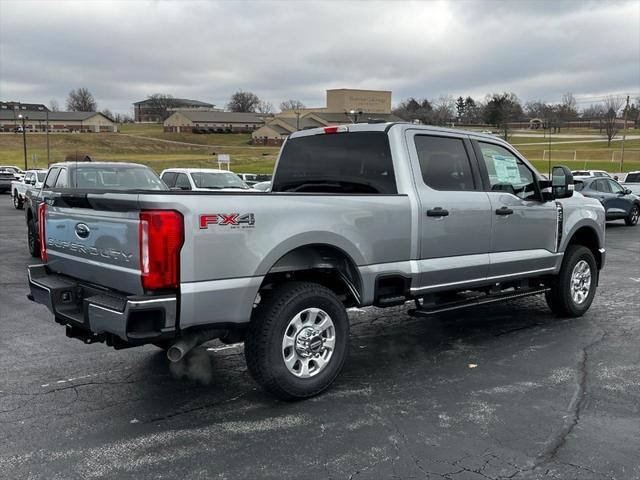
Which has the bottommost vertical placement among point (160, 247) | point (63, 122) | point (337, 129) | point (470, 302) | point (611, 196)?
point (470, 302)

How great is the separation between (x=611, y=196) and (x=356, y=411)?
18.1 metres

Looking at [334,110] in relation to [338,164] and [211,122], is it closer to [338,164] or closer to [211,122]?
[211,122]

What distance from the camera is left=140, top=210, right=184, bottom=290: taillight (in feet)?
12.3

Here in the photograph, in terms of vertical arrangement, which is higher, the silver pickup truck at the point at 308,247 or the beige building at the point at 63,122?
the beige building at the point at 63,122

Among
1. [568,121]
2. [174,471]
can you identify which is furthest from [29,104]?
[174,471]

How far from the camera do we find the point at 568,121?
12600 cm

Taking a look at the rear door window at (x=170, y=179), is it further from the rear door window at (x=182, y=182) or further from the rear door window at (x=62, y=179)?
the rear door window at (x=62, y=179)

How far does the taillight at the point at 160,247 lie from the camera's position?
3.74m

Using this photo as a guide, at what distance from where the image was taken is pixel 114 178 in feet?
38.2

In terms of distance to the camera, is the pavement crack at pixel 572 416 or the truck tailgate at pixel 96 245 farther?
the truck tailgate at pixel 96 245

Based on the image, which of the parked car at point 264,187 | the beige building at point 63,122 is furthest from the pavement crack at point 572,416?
the beige building at point 63,122

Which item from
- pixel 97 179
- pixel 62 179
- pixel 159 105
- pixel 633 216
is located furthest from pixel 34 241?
pixel 159 105

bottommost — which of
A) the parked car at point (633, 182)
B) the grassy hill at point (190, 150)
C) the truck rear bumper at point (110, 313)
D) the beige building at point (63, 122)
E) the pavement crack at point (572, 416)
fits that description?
the pavement crack at point (572, 416)

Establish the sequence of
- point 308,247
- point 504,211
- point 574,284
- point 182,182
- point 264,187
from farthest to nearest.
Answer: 1. point 182,182
2. point 264,187
3. point 574,284
4. point 504,211
5. point 308,247
